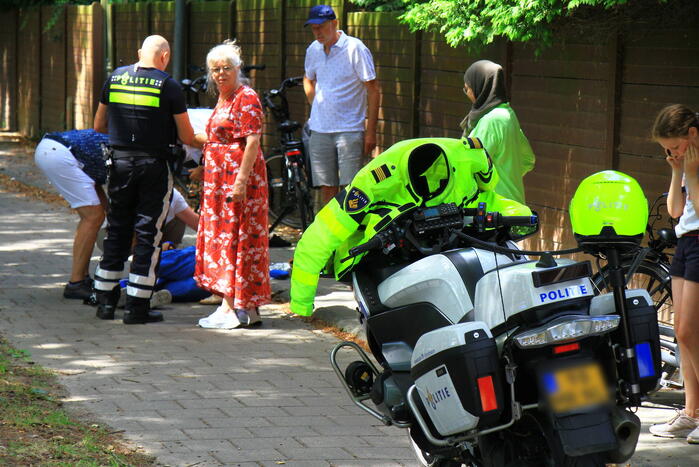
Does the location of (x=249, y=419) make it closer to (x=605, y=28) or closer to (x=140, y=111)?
(x=140, y=111)

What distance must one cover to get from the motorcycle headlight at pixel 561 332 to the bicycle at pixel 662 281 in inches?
88.4

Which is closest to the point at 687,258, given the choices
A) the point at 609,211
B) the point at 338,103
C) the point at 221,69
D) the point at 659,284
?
the point at 659,284

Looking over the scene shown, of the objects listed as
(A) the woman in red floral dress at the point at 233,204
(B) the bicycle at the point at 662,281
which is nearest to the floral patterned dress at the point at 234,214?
(A) the woman in red floral dress at the point at 233,204

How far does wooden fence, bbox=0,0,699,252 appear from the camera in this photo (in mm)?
7840

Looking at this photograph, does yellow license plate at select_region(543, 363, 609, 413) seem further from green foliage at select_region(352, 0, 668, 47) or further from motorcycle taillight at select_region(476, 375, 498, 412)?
green foliage at select_region(352, 0, 668, 47)

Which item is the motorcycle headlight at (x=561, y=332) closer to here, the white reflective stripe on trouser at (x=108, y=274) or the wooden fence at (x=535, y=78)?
the wooden fence at (x=535, y=78)

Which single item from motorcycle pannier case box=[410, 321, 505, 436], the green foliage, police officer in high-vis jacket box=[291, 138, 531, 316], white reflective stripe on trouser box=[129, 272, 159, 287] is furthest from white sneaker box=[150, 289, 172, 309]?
motorcycle pannier case box=[410, 321, 505, 436]

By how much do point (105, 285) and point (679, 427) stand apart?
14.9ft

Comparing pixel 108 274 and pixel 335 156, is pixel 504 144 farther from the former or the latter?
pixel 335 156

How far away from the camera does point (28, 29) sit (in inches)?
889

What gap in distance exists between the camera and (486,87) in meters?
7.29

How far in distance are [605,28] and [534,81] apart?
4.06 feet

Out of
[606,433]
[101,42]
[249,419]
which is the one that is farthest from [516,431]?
[101,42]

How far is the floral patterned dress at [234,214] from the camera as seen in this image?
8.16 m
